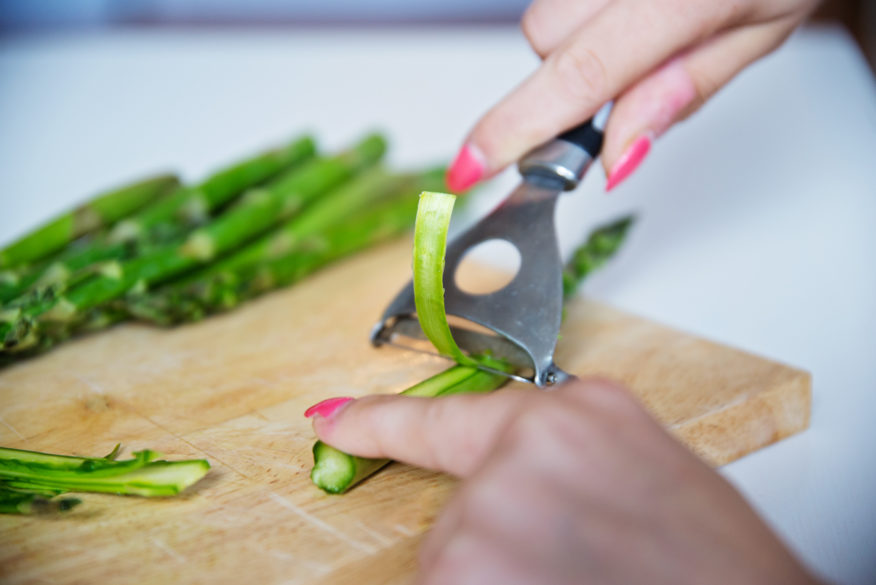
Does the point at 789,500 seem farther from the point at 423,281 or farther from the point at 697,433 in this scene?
the point at 423,281

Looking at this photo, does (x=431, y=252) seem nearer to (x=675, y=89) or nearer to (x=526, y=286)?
(x=526, y=286)

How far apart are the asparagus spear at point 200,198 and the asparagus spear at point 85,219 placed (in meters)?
0.05

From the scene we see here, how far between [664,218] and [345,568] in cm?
237

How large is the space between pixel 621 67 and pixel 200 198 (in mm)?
1725

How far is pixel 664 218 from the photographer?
3443 millimetres

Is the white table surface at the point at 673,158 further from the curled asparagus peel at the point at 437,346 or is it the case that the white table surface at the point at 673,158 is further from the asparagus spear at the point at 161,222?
the asparagus spear at the point at 161,222

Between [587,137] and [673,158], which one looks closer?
[587,137]

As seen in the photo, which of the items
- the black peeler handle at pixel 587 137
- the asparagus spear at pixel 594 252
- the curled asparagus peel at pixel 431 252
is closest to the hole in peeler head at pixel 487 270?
the asparagus spear at pixel 594 252

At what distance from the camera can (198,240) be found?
9.73 ft

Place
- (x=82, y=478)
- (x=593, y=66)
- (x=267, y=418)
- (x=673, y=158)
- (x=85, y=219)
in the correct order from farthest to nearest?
(x=673, y=158)
(x=85, y=219)
(x=593, y=66)
(x=267, y=418)
(x=82, y=478)

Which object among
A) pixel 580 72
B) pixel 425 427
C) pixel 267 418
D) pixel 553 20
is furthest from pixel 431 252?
pixel 553 20

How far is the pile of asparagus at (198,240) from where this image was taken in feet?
8.68

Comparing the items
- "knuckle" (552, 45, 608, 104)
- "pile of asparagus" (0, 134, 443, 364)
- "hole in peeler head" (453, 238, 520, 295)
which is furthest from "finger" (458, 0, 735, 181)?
"pile of asparagus" (0, 134, 443, 364)

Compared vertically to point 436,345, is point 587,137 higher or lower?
higher
